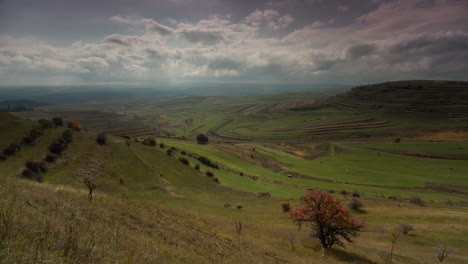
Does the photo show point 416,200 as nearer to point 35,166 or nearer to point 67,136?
point 35,166

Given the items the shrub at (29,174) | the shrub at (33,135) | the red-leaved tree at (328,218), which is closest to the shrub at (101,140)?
the shrub at (33,135)

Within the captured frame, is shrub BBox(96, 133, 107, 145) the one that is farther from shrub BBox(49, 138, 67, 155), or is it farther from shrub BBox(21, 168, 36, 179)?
shrub BBox(21, 168, 36, 179)

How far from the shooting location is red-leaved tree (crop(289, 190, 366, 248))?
27406 mm

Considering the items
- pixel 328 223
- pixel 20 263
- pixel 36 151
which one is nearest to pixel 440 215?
pixel 328 223

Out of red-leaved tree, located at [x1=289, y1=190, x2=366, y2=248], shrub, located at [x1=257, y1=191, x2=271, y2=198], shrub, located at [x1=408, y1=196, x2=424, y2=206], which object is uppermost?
red-leaved tree, located at [x1=289, y1=190, x2=366, y2=248]

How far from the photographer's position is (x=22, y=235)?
641 centimetres

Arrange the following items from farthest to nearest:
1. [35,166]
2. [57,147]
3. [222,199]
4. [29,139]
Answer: [29,139] < [222,199] < [57,147] < [35,166]

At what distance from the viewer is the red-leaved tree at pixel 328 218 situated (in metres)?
27.4

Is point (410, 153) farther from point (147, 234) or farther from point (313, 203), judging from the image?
point (147, 234)

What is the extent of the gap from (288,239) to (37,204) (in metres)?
30.3

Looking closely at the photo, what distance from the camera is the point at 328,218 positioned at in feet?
90.5

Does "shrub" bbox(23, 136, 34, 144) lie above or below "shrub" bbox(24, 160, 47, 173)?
above

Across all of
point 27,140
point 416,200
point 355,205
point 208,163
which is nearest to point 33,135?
point 27,140

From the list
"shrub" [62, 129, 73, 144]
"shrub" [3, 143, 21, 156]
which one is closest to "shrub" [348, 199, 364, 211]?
"shrub" [62, 129, 73, 144]
